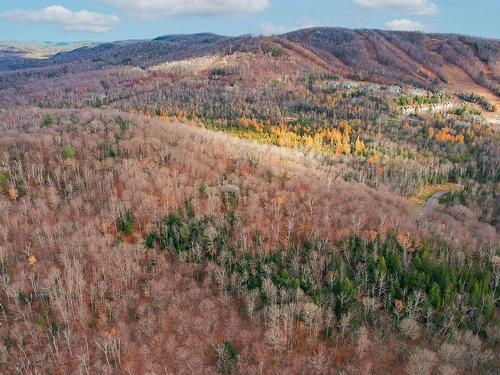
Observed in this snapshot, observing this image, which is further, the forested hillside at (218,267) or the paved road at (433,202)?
the paved road at (433,202)

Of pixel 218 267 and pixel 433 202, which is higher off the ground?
pixel 433 202

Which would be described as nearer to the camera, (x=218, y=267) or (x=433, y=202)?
(x=218, y=267)

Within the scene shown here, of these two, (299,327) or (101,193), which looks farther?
(101,193)

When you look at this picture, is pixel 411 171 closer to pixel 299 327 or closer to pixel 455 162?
pixel 455 162

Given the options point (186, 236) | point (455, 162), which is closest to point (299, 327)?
point (186, 236)

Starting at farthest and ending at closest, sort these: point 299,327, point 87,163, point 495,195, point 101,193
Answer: point 495,195 < point 87,163 < point 101,193 < point 299,327

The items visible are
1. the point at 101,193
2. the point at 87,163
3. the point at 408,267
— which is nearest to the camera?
the point at 408,267

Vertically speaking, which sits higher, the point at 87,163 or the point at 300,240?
the point at 87,163

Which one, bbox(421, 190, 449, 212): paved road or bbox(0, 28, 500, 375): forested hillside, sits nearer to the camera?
bbox(0, 28, 500, 375): forested hillside
